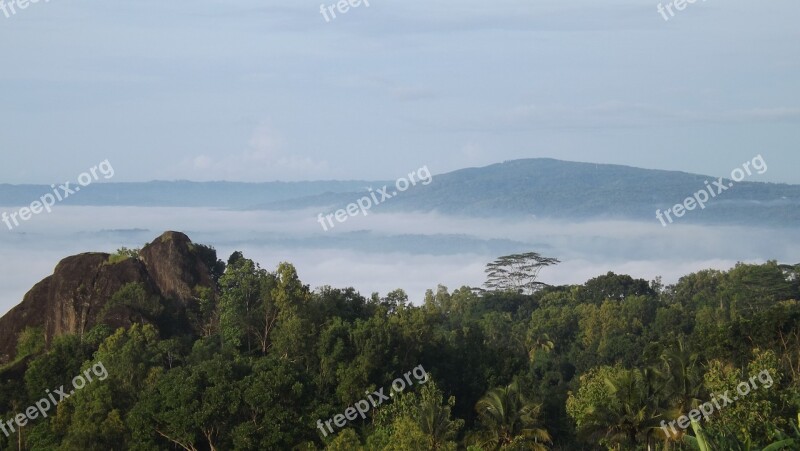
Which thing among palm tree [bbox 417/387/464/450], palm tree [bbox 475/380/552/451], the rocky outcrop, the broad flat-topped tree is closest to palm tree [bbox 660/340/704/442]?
palm tree [bbox 475/380/552/451]

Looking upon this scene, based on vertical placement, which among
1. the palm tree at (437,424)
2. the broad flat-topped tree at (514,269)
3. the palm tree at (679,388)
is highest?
the broad flat-topped tree at (514,269)

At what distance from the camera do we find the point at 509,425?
116ft

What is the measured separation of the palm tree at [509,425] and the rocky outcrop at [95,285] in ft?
75.2

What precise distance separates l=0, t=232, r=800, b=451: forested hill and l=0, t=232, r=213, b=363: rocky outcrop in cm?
10

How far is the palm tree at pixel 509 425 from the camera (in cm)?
3506

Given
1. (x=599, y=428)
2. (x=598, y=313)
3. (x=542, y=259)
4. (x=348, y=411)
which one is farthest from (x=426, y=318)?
(x=542, y=259)

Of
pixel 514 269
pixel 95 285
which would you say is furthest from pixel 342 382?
pixel 514 269

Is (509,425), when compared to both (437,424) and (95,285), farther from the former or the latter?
(95,285)

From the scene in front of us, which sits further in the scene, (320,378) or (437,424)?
(320,378)

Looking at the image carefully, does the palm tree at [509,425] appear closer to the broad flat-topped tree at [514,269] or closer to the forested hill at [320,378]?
the forested hill at [320,378]

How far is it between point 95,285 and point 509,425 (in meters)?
26.5

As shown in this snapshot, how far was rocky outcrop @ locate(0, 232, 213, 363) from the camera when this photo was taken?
179ft

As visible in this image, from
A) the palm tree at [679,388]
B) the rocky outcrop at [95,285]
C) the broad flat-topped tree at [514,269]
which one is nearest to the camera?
the palm tree at [679,388]

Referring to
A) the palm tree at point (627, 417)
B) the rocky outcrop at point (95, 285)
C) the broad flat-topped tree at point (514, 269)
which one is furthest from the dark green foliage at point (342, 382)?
the broad flat-topped tree at point (514, 269)
